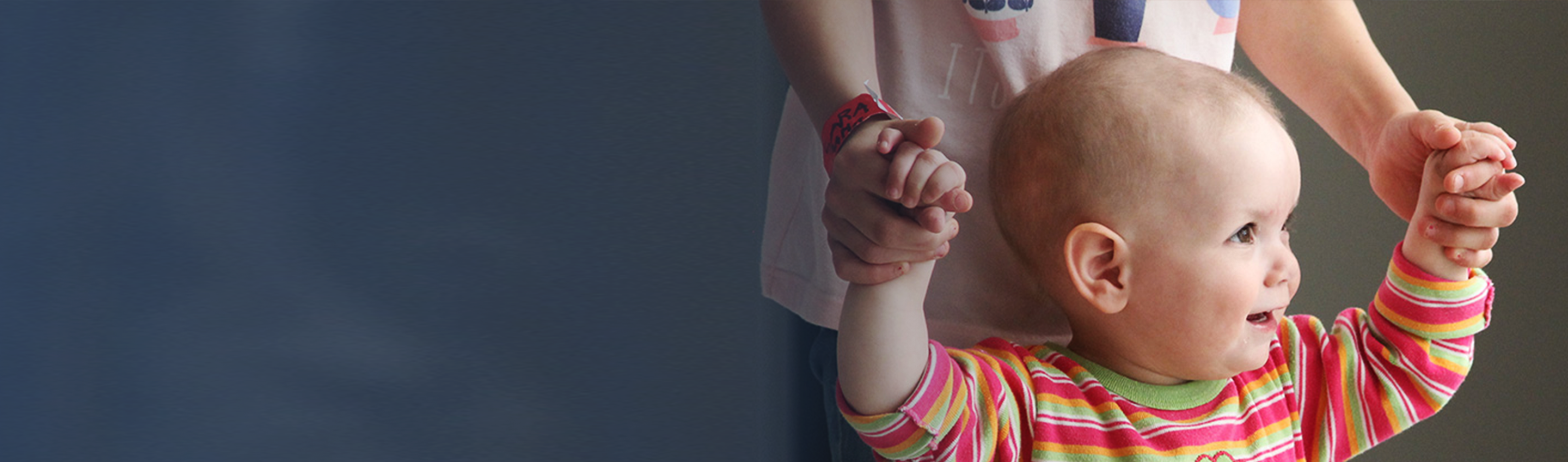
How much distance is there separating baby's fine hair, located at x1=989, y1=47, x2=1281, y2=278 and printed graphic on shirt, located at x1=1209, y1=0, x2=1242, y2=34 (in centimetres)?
10

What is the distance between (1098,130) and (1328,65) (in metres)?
0.31

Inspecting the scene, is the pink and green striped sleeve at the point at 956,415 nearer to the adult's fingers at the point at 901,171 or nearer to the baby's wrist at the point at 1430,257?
the adult's fingers at the point at 901,171

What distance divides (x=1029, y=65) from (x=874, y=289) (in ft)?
0.83

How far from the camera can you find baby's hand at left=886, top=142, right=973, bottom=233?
1.97 feet

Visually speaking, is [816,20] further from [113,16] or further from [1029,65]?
[113,16]

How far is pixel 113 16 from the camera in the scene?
0.85m

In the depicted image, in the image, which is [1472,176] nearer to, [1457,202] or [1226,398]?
[1457,202]

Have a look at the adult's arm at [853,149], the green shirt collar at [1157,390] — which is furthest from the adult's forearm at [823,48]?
the green shirt collar at [1157,390]

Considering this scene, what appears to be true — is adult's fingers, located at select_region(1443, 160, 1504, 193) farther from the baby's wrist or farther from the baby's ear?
the baby's ear

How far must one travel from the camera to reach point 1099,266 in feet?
2.45

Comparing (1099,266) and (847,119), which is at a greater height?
(847,119)

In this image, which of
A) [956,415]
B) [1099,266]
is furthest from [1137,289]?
[956,415]

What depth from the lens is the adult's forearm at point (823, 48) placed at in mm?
727

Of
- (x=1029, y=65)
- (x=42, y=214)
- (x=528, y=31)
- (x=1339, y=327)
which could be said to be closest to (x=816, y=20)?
(x=1029, y=65)
